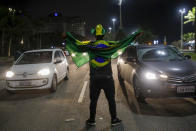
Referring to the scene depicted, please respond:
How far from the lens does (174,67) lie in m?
5.45

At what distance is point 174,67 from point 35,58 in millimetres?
5443

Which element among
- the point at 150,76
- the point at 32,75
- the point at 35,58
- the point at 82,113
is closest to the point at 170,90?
the point at 150,76

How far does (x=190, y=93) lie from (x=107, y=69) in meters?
2.40

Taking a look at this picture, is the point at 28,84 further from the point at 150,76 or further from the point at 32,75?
the point at 150,76

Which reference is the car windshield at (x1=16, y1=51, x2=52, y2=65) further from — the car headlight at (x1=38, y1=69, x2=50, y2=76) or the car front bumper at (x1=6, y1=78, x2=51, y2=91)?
the car front bumper at (x1=6, y1=78, x2=51, y2=91)

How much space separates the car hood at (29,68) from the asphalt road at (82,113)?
851 millimetres

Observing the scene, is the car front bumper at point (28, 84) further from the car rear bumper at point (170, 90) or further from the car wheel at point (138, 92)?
the car rear bumper at point (170, 90)

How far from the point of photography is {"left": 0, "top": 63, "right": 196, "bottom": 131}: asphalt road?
13.9ft

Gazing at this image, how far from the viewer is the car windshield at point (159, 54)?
6.51 metres

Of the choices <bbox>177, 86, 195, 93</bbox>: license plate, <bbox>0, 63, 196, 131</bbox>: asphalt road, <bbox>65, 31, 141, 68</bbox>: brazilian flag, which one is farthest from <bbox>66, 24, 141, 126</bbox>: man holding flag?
<bbox>177, 86, 195, 93</bbox>: license plate

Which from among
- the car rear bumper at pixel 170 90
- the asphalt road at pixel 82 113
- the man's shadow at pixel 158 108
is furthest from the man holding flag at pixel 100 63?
the car rear bumper at pixel 170 90

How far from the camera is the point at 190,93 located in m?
5.14

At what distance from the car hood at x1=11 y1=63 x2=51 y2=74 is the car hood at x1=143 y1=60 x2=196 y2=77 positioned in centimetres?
368

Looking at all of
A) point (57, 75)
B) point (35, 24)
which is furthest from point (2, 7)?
point (57, 75)
